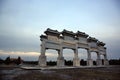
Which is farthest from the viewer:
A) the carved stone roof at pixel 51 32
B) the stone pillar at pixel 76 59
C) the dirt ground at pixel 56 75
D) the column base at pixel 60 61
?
the stone pillar at pixel 76 59

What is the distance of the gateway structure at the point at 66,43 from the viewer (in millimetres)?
16641

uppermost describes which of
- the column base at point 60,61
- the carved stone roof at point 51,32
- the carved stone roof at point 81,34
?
the carved stone roof at point 81,34

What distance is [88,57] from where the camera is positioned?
912 inches

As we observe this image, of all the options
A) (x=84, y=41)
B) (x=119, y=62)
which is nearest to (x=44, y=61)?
(x=84, y=41)

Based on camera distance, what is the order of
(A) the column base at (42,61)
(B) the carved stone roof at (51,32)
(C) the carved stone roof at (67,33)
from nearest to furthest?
(A) the column base at (42,61) < (B) the carved stone roof at (51,32) < (C) the carved stone roof at (67,33)

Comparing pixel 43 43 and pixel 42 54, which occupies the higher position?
pixel 43 43

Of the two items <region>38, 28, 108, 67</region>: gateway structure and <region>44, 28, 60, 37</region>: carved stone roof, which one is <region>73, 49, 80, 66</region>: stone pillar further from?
<region>44, 28, 60, 37</region>: carved stone roof

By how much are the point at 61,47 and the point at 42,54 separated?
4.00m

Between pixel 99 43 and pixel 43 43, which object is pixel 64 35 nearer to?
pixel 43 43

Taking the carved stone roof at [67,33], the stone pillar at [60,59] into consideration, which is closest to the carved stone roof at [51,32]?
the carved stone roof at [67,33]

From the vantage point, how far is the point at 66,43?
64.6 ft

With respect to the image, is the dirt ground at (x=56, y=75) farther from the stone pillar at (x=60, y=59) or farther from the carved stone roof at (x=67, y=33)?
the carved stone roof at (x=67, y=33)

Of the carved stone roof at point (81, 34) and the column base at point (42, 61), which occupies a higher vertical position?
the carved stone roof at point (81, 34)

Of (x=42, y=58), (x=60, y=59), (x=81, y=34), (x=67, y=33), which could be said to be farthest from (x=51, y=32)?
(x=81, y=34)
